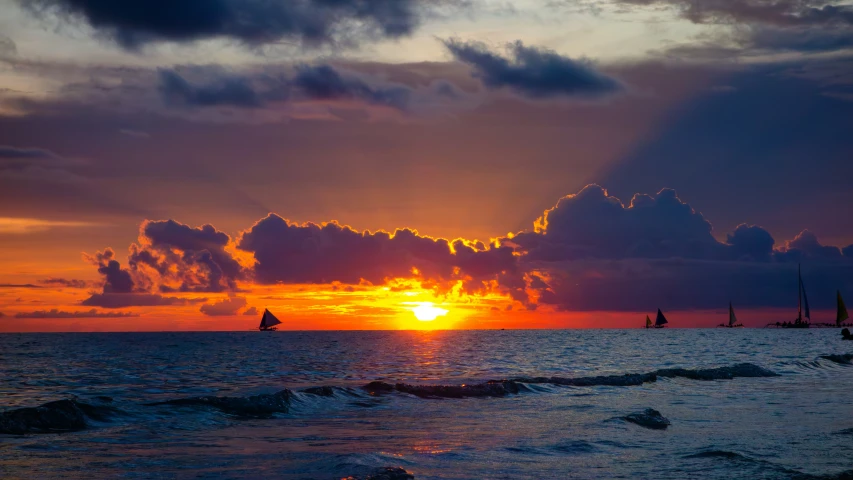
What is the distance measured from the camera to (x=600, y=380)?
54.8 meters

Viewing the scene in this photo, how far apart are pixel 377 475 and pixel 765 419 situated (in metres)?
20.4

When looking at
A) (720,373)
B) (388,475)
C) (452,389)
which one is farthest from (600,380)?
(388,475)

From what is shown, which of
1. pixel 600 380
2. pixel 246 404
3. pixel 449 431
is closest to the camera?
pixel 449 431

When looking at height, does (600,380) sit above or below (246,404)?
below

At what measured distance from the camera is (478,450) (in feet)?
80.7

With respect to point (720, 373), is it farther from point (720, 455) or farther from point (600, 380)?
point (720, 455)

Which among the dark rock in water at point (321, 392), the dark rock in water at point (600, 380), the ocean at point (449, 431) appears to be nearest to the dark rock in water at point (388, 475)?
the ocean at point (449, 431)

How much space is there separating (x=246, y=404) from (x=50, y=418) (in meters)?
9.48

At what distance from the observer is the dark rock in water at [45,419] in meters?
29.6

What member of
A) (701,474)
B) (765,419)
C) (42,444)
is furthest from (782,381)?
(42,444)

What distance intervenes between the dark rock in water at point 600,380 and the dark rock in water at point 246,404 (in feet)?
64.2

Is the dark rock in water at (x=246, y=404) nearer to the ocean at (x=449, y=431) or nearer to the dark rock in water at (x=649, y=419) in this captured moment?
the ocean at (x=449, y=431)

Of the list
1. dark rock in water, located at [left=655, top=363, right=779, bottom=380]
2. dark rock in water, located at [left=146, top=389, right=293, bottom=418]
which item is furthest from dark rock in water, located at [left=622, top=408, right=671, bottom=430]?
dark rock in water, located at [left=655, top=363, right=779, bottom=380]

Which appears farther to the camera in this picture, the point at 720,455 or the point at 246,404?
the point at 246,404
